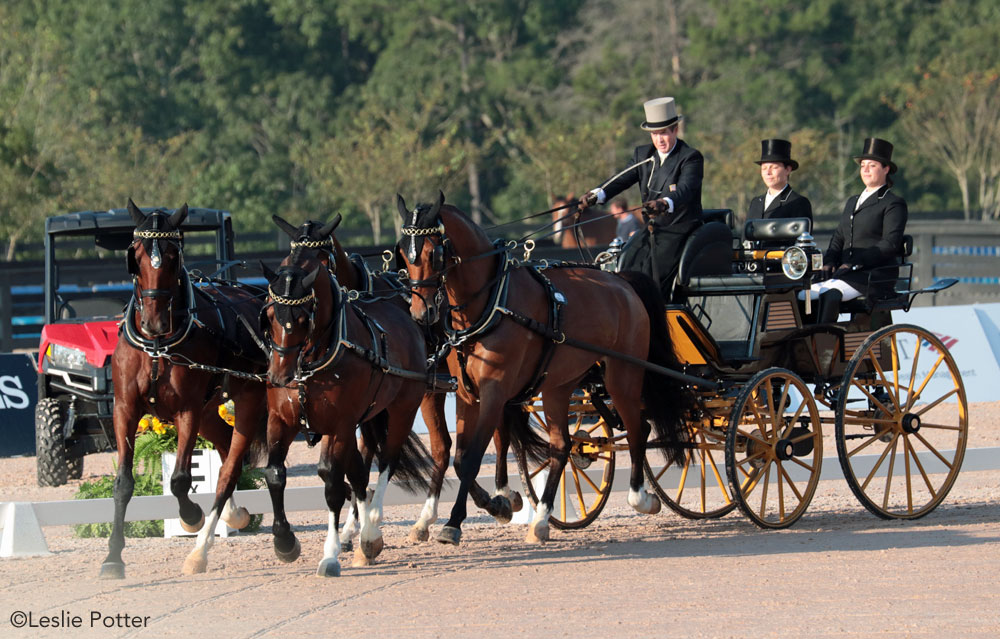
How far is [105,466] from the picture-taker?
12344mm

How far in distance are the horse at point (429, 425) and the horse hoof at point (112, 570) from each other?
Answer: 1345mm

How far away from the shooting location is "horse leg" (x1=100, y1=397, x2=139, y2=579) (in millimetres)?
7121

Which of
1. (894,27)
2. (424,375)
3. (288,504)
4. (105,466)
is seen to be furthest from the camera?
(894,27)

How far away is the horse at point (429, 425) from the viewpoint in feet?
25.1

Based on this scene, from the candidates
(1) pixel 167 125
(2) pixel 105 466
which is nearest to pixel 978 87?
(1) pixel 167 125

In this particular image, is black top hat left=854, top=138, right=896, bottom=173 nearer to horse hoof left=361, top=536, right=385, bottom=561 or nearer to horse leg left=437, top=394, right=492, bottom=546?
horse leg left=437, top=394, right=492, bottom=546

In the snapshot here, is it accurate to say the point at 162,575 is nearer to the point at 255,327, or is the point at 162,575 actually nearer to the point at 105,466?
the point at 255,327

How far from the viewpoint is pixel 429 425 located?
8.51m

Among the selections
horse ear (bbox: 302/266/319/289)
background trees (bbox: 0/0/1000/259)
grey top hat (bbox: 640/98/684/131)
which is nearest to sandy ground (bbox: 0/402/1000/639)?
horse ear (bbox: 302/266/319/289)

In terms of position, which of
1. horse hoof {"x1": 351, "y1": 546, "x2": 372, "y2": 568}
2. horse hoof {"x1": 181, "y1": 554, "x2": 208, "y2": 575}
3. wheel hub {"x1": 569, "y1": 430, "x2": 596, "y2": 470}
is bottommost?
horse hoof {"x1": 351, "y1": 546, "x2": 372, "y2": 568}

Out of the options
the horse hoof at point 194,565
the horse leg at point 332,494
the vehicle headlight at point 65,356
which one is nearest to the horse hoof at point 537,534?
the horse leg at point 332,494

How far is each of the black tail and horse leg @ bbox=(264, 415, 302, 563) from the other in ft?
2.67

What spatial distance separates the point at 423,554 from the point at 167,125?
37.4m

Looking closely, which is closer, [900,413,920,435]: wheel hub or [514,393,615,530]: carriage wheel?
[514,393,615,530]: carriage wheel
